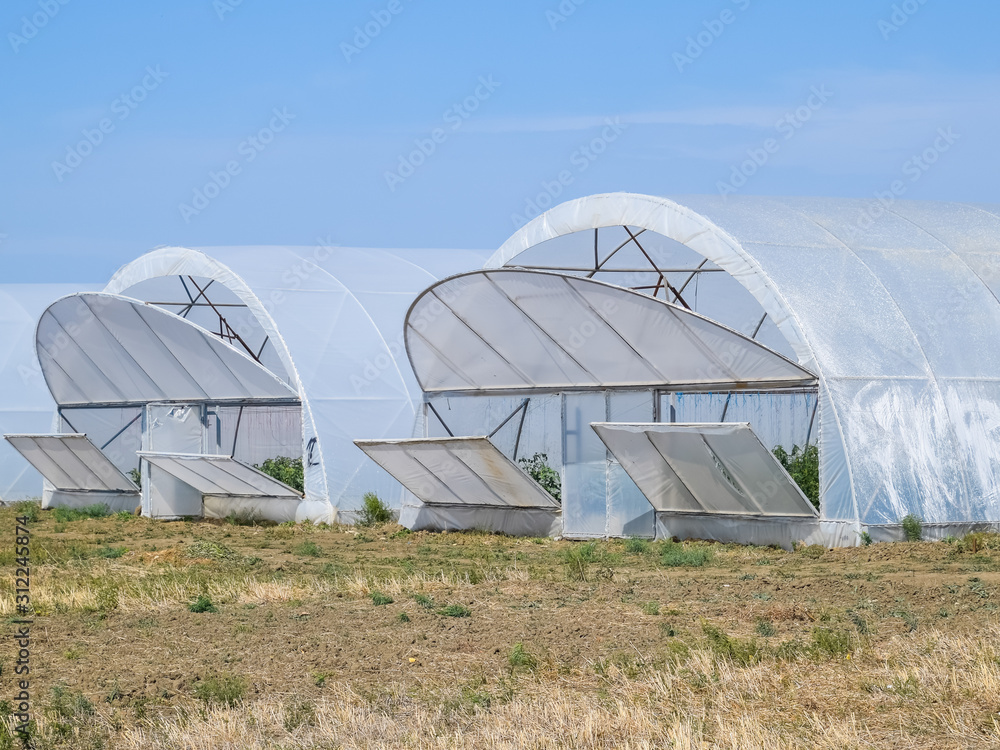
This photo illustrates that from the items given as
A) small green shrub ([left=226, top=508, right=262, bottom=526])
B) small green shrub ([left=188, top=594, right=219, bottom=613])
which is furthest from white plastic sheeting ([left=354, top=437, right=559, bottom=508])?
small green shrub ([left=188, top=594, right=219, bottom=613])

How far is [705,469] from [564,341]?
348cm

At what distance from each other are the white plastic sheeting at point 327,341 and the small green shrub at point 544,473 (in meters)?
2.74

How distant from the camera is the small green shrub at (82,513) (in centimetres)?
2834

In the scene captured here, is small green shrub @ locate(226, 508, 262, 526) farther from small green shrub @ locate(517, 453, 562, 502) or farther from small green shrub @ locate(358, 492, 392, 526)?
small green shrub @ locate(517, 453, 562, 502)

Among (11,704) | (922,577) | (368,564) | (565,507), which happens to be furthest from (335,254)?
(11,704)

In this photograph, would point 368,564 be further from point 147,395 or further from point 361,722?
point 147,395

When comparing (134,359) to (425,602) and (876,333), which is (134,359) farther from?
(425,602)

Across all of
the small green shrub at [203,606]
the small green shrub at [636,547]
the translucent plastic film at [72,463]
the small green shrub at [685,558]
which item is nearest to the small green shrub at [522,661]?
the small green shrub at [203,606]

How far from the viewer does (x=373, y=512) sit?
24.5 metres

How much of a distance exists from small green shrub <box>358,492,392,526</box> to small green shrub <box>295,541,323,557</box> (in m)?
4.10

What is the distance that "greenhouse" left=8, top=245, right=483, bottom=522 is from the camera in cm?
2509

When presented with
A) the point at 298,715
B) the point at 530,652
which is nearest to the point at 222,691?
the point at 298,715

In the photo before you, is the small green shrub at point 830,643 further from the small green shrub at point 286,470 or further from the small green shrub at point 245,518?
the small green shrub at point 245,518

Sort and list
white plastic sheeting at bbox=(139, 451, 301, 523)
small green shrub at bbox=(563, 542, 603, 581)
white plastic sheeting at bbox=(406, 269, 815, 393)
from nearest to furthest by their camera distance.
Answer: small green shrub at bbox=(563, 542, 603, 581), white plastic sheeting at bbox=(406, 269, 815, 393), white plastic sheeting at bbox=(139, 451, 301, 523)
